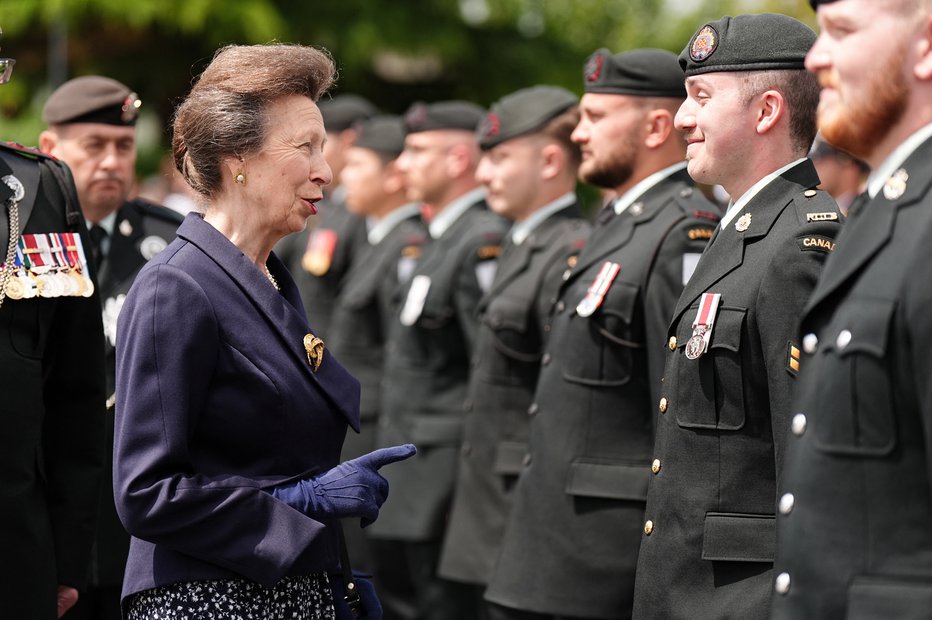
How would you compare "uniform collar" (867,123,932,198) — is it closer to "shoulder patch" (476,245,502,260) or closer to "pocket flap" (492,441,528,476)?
"pocket flap" (492,441,528,476)

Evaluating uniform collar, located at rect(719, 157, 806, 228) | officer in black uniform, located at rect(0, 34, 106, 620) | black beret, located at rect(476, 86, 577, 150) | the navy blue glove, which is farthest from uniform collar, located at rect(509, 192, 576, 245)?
the navy blue glove

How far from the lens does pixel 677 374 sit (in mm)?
3641

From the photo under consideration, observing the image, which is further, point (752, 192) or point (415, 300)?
point (415, 300)

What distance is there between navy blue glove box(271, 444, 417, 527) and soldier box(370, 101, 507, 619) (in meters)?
3.56

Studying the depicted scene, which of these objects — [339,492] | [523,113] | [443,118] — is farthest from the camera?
[443,118]

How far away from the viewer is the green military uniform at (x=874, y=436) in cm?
236

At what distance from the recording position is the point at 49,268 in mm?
3832

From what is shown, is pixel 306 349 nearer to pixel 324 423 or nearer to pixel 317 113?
pixel 324 423

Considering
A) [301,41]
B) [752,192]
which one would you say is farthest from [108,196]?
[301,41]

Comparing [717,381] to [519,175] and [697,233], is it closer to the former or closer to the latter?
[697,233]

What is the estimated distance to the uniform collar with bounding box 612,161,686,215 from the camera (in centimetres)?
495

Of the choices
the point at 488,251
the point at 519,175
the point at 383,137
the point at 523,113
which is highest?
the point at 523,113

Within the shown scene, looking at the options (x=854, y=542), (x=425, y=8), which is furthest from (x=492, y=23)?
(x=854, y=542)

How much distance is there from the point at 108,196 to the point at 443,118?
3496 millimetres
